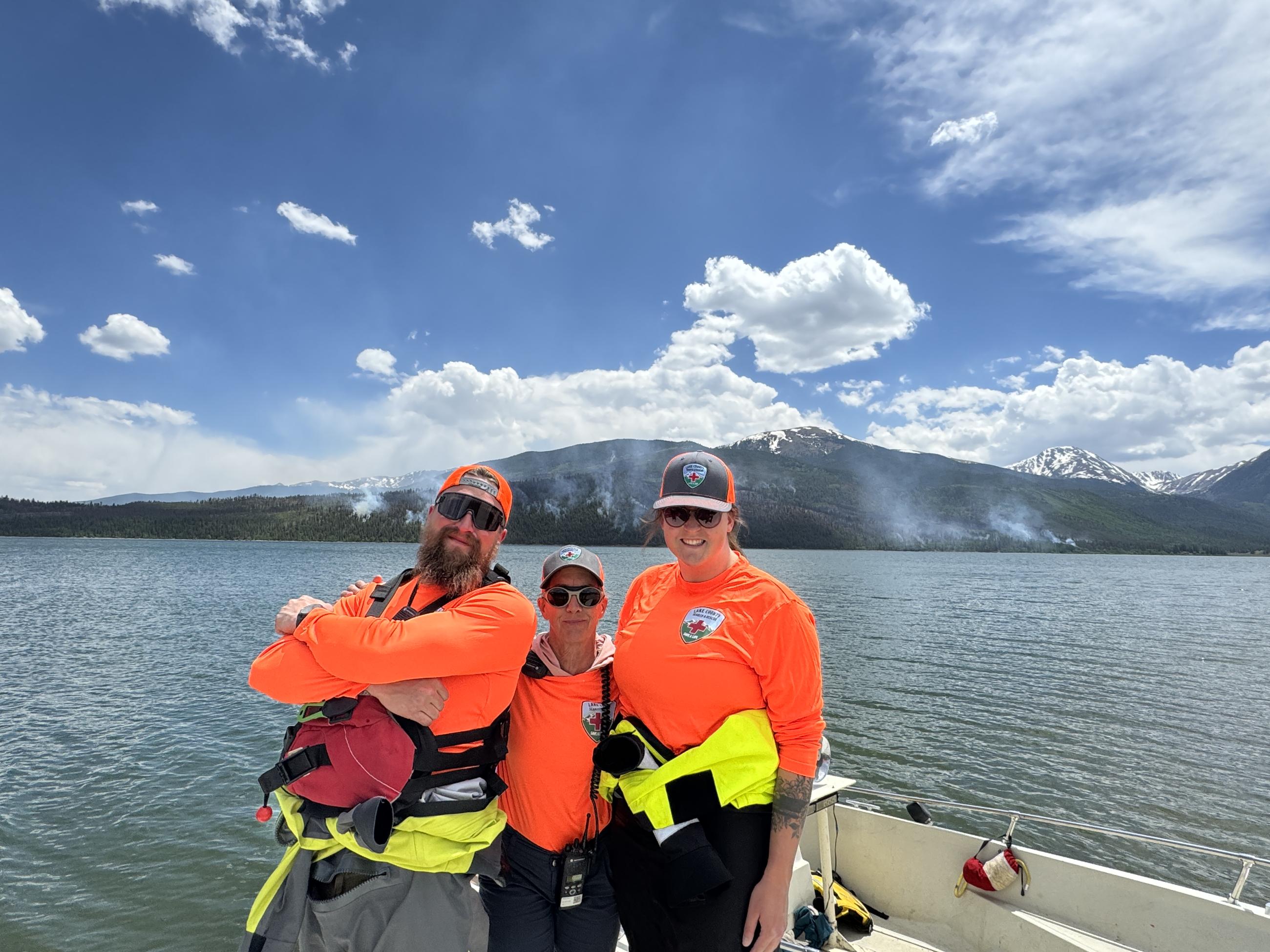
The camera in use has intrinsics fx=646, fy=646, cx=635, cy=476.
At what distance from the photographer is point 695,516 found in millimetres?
3230

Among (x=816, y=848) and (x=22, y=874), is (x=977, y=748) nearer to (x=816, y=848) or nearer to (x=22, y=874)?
(x=816, y=848)

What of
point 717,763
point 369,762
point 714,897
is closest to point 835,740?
point 714,897

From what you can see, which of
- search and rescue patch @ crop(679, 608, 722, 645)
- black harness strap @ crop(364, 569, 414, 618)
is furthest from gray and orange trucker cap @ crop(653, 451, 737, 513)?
black harness strap @ crop(364, 569, 414, 618)

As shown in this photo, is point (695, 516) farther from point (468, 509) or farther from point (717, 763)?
point (468, 509)

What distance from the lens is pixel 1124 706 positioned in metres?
22.8

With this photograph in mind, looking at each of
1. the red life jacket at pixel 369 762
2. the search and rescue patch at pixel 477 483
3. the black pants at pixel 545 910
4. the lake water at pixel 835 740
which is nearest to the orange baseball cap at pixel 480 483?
the search and rescue patch at pixel 477 483

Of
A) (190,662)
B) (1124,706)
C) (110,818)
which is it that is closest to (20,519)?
(190,662)

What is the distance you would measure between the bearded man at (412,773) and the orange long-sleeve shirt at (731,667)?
2.09ft

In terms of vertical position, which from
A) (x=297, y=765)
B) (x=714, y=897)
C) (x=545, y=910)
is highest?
(x=297, y=765)

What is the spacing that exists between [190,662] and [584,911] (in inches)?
1125

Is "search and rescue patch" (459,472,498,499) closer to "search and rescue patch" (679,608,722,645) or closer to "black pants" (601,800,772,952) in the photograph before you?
"search and rescue patch" (679,608,722,645)

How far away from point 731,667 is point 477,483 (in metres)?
1.71

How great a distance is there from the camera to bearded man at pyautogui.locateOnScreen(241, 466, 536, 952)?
2879 mm

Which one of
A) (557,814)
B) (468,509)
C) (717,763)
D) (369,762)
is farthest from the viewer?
(468,509)
